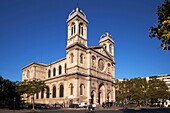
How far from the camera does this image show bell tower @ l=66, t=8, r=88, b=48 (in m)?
48.3

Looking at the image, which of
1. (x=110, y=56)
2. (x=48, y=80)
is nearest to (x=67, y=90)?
(x=48, y=80)

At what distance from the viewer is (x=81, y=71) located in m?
47.1

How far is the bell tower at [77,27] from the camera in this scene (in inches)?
1903

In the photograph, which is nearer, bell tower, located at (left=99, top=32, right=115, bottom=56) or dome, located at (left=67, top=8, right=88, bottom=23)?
dome, located at (left=67, top=8, right=88, bottom=23)

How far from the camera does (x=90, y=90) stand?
1916 inches

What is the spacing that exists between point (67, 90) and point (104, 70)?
45.2ft

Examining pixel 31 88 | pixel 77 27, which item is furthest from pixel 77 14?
pixel 31 88

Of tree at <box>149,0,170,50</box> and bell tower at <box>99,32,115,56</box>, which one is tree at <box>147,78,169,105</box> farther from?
tree at <box>149,0,170,50</box>

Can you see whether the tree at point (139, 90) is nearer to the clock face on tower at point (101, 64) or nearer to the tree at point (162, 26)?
the clock face on tower at point (101, 64)

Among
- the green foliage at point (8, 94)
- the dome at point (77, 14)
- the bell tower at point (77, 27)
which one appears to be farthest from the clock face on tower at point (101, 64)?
the green foliage at point (8, 94)

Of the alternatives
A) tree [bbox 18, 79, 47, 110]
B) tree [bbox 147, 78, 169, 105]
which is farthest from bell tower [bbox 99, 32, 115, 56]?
tree [bbox 18, 79, 47, 110]

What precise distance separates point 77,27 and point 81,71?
10675 mm

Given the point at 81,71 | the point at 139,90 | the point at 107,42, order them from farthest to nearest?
the point at 107,42, the point at 139,90, the point at 81,71

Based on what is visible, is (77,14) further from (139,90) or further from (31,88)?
(139,90)
